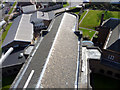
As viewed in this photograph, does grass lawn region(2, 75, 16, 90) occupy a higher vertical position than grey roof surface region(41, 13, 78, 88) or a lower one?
lower

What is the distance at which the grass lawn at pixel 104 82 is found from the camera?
24.5m

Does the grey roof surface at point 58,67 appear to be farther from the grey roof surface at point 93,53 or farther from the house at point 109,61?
the house at point 109,61

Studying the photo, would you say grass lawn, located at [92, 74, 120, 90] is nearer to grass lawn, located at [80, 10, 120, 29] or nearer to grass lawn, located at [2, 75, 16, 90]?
grass lawn, located at [2, 75, 16, 90]

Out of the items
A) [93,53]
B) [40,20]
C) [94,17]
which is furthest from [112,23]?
[40,20]

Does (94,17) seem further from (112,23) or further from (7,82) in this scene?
(7,82)

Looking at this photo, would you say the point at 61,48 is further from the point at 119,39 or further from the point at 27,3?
the point at 27,3

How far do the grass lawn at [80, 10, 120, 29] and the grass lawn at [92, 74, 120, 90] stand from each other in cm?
2782

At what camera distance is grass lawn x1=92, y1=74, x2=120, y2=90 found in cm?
2450

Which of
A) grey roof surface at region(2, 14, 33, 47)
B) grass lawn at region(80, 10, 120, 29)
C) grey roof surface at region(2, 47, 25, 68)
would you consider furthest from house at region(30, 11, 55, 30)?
grey roof surface at region(2, 47, 25, 68)

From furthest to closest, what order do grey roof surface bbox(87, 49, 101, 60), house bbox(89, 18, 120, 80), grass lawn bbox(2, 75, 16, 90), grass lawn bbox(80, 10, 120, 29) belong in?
grass lawn bbox(80, 10, 120, 29) < grey roof surface bbox(87, 49, 101, 60) < grass lawn bbox(2, 75, 16, 90) < house bbox(89, 18, 120, 80)

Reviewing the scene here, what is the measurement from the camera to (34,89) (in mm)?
13055

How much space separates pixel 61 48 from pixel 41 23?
31.4 metres

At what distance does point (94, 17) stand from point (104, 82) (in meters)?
41.5

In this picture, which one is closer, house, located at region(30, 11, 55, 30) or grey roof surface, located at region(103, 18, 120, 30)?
grey roof surface, located at region(103, 18, 120, 30)
